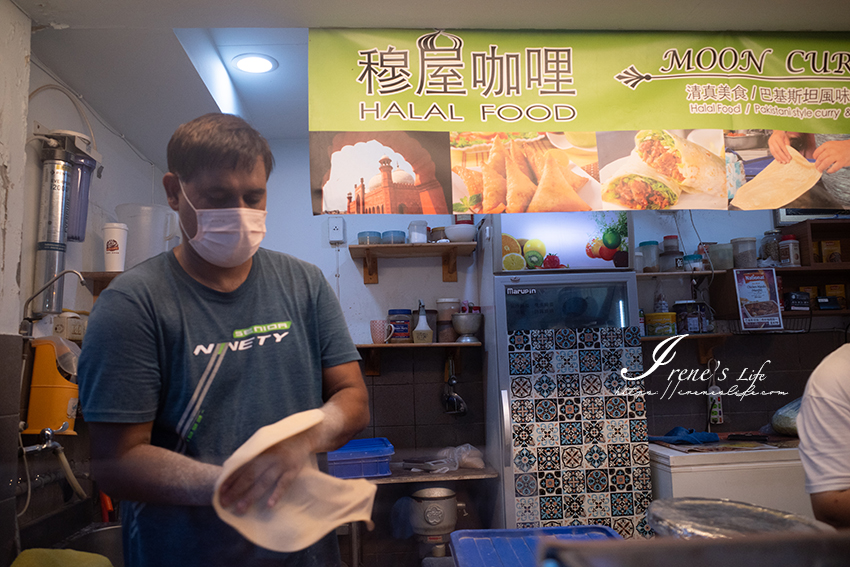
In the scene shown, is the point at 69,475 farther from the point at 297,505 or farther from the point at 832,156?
the point at 832,156

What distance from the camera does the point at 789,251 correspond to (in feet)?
13.0

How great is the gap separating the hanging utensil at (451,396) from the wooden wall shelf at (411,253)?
0.64 meters

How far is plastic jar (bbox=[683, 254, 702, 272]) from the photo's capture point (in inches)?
157

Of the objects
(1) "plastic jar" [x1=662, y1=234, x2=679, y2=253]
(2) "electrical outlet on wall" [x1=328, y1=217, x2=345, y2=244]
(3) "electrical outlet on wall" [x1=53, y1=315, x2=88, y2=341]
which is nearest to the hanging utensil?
(2) "electrical outlet on wall" [x1=328, y1=217, x2=345, y2=244]

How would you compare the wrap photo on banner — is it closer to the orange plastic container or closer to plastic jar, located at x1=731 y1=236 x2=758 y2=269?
the orange plastic container

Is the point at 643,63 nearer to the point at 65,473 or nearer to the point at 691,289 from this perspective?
the point at 691,289

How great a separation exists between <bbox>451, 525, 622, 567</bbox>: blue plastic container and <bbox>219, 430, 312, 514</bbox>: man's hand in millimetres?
1046

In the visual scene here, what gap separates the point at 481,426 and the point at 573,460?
2.83 feet

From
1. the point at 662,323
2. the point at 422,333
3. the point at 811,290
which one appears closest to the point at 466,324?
the point at 422,333

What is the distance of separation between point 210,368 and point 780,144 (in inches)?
89.6

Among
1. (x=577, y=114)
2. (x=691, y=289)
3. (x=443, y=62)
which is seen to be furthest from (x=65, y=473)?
(x=691, y=289)

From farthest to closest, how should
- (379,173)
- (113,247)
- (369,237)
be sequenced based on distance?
(369,237) → (113,247) → (379,173)

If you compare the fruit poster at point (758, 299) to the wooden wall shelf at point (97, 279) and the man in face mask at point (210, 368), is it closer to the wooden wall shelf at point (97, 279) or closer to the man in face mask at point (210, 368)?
the man in face mask at point (210, 368)
